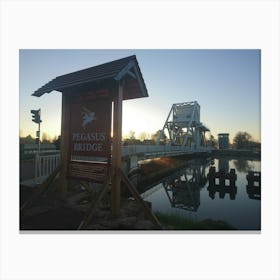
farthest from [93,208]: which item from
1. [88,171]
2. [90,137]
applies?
[90,137]

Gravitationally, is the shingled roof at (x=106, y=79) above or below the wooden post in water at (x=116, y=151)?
above

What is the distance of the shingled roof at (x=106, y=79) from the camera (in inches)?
115

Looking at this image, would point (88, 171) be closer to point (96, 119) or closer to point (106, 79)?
point (96, 119)

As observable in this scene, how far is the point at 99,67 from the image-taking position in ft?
10.6

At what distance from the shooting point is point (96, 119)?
126 inches

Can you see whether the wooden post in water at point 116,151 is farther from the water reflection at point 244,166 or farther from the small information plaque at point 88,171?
the water reflection at point 244,166

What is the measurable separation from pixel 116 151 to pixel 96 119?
2.20ft

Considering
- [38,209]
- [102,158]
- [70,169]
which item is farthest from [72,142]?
[38,209]

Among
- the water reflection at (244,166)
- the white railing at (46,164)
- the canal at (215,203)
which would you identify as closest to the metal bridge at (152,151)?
the white railing at (46,164)

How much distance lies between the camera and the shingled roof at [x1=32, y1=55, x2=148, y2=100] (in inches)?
115

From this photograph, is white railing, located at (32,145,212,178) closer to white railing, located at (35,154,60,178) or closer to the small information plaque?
white railing, located at (35,154,60,178)
